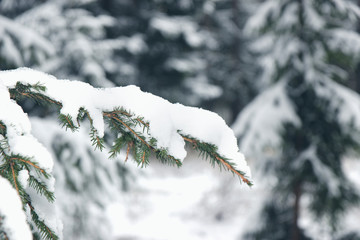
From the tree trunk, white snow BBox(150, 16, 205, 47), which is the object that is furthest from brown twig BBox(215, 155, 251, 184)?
white snow BBox(150, 16, 205, 47)

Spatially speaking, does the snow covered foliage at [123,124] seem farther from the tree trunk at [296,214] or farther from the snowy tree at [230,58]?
the snowy tree at [230,58]

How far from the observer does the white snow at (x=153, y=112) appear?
0.97 metres

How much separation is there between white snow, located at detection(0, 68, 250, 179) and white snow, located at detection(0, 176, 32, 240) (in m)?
0.34

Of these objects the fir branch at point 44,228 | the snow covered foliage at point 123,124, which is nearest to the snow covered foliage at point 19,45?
the snow covered foliage at point 123,124

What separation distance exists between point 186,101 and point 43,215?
448 inches

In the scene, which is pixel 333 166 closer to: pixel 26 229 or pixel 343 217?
pixel 343 217

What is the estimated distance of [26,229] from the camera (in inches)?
23.8

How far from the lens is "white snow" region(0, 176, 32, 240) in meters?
0.59

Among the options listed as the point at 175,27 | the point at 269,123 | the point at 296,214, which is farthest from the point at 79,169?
the point at 175,27

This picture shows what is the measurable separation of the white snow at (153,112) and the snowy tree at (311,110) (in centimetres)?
267

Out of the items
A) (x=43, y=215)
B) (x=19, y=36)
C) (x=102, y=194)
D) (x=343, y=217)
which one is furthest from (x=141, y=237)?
(x=43, y=215)

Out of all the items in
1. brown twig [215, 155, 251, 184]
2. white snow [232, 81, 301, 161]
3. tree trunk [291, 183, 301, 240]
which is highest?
white snow [232, 81, 301, 161]

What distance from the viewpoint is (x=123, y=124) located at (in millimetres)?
1036

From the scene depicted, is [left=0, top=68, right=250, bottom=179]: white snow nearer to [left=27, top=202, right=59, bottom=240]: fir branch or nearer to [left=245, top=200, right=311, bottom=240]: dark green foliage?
[left=27, top=202, right=59, bottom=240]: fir branch
